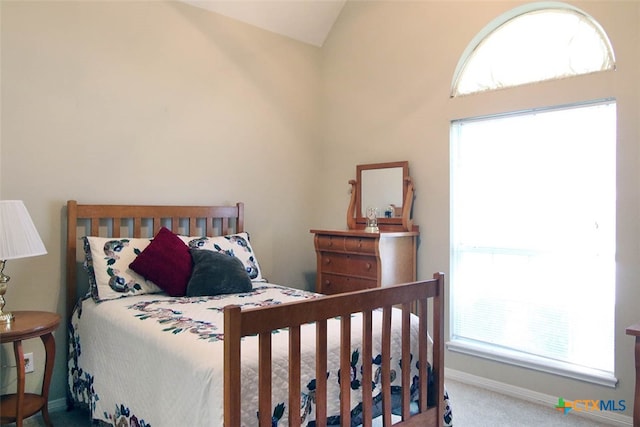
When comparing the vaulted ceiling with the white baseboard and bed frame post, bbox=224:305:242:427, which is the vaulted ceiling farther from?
the white baseboard

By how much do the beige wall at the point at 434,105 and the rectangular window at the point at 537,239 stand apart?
8 cm

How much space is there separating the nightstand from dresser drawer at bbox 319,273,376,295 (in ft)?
6.16

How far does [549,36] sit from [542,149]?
72cm

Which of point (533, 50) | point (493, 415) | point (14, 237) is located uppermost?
point (533, 50)

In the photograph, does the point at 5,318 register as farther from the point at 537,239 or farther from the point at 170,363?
the point at 537,239

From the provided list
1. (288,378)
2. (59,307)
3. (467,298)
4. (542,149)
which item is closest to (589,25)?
(542,149)

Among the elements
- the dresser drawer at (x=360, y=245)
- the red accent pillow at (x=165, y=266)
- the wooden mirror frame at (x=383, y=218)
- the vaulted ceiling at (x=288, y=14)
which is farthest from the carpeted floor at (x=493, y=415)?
the vaulted ceiling at (x=288, y=14)

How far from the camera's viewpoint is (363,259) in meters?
3.38

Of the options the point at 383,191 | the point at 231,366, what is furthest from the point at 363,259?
the point at 231,366

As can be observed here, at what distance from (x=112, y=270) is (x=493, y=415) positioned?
235 centimetres

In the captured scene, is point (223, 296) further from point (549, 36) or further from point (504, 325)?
point (549, 36)

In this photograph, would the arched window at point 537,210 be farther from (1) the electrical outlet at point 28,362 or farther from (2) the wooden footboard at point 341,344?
(1) the electrical outlet at point 28,362

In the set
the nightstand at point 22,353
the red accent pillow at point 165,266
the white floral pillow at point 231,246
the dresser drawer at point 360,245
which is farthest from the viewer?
the dresser drawer at point 360,245

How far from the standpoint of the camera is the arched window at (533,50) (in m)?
2.81
